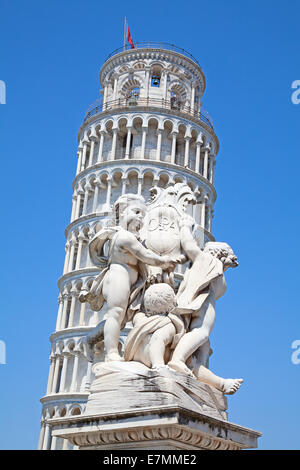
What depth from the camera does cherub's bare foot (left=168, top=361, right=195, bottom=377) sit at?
5.53 metres

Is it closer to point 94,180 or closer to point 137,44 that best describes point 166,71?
point 137,44

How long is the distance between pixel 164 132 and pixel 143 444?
4326 cm

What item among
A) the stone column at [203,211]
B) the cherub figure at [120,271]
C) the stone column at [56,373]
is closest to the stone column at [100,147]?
the stone column at [203,211]

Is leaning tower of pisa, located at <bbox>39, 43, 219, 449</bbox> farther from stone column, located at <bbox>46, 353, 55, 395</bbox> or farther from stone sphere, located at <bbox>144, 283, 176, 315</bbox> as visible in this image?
stone sphere, located at <bbox>144, 283, 176, 315</bbox>

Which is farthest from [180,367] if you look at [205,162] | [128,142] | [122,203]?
[205,162]

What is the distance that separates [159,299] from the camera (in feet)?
19.1

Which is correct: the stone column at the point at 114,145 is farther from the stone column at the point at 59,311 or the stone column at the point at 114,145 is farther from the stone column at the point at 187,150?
the stone column at the point at 59,311

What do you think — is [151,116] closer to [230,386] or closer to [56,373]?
[56,373]

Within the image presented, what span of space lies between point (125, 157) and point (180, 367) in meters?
40.9

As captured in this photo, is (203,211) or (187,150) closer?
(203,211)

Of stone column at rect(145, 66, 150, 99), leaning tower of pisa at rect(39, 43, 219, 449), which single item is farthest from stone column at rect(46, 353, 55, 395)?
stone column at rect(145, 66, 150, 99)

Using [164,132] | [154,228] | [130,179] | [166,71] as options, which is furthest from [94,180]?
[154,228]

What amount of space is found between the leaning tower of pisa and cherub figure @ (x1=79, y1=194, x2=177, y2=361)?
3605cm

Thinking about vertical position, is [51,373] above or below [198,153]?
below
